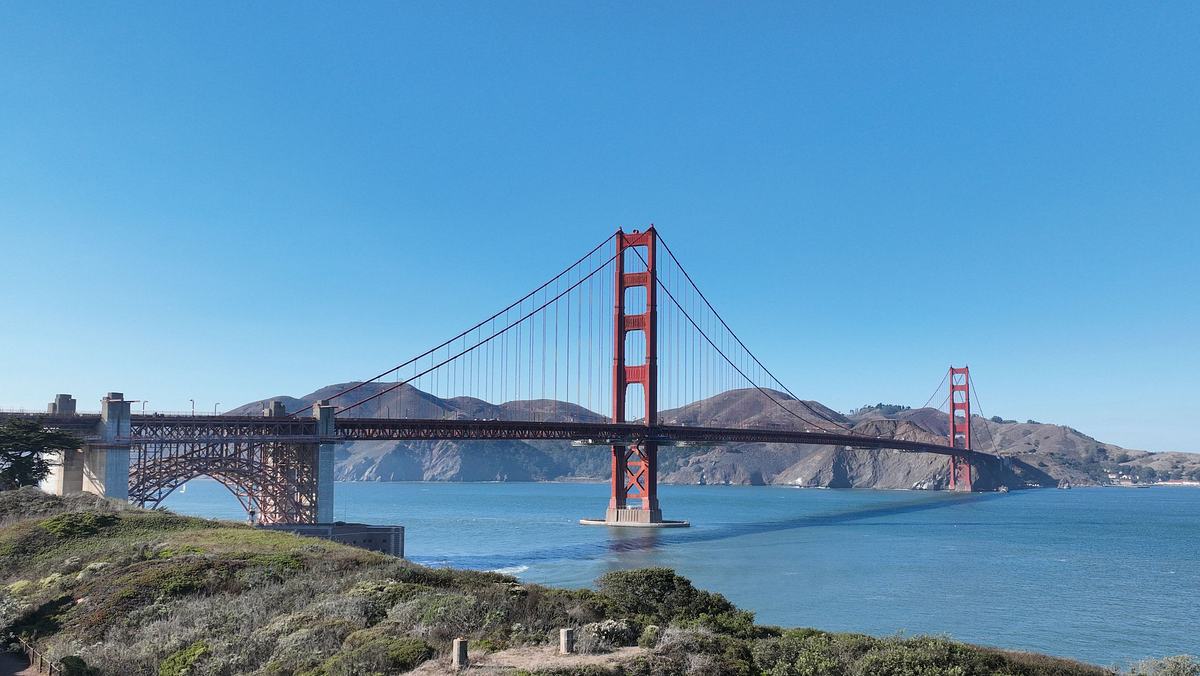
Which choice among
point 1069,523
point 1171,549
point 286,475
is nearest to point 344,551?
point 286,475

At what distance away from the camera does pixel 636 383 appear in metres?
94.6

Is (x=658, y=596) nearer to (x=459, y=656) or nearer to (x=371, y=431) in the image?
(x=459, y=656)

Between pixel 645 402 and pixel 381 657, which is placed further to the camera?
pixel 645 402

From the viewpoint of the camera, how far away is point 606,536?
76.8 m

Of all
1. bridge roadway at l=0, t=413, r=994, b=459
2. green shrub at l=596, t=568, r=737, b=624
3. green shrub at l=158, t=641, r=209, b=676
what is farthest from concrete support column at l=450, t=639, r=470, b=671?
bridge roadway at l=0, t=413, r=994, b=459

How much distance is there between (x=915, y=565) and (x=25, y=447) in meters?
49.2

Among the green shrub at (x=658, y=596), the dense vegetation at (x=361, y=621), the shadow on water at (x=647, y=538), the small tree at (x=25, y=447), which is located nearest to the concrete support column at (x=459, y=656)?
the dense vegetation at (x=361, y=621)

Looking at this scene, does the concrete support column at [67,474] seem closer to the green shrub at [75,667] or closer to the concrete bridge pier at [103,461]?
the concrete bridge pier at [103,461]

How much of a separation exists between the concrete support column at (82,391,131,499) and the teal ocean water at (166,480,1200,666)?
17472 millimetres

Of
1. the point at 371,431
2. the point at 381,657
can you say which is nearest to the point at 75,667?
the point at 381,657

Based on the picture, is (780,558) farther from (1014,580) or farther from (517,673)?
(517,673)

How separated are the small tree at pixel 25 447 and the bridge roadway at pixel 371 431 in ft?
7.24

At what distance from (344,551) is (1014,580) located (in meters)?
37.8

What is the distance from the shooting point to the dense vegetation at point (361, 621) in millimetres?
A: 15078
